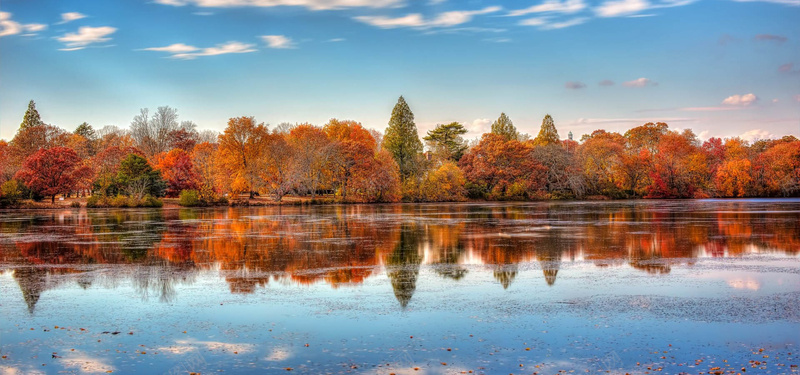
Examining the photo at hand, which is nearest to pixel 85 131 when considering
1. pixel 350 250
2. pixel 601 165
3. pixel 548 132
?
pixel 548 132

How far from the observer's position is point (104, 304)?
11375 millimetres

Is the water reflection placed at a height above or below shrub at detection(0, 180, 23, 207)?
below

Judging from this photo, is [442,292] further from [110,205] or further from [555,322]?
[110,205]

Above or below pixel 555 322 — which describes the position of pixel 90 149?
above

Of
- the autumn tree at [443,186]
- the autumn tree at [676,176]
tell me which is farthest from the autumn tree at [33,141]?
the autumn tree at [676,176]

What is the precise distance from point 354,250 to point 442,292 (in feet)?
25.2

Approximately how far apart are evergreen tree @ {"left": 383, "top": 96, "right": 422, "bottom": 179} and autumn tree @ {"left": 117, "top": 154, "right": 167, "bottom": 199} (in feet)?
106

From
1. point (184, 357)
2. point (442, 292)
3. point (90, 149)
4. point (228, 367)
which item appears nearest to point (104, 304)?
point (184, 357)

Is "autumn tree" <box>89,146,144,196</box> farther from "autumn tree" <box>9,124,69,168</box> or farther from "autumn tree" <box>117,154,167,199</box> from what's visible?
"autumn tree" <box>9,124,69,168</box>

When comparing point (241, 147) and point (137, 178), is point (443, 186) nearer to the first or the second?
point (241, 147)

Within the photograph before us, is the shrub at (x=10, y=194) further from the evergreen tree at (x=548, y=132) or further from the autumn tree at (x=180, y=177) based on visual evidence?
the evergreen tree at (x=548, y=132)

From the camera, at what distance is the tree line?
63.4 m

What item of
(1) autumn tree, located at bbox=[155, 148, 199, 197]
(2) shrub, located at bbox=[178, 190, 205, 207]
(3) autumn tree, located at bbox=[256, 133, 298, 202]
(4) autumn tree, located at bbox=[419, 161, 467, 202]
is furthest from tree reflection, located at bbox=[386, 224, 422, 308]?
(4) autumn tree, located at bbox=[419, 161, 467, 202]

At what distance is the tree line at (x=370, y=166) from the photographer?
208ft
